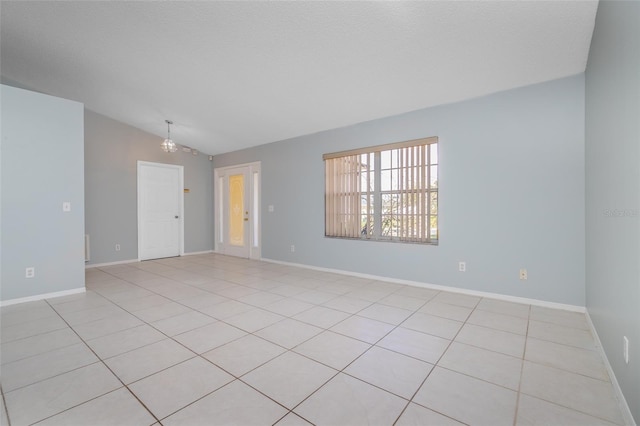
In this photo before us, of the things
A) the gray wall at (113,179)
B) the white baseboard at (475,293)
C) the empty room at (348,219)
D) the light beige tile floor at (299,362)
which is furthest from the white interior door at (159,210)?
the white baseboard at (475,293)

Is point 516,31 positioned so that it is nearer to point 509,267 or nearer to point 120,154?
point 509,267

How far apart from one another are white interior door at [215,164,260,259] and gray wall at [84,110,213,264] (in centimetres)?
124

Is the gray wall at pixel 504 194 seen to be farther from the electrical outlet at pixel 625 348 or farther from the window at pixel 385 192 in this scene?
the electrical outlet at pixel 625 348

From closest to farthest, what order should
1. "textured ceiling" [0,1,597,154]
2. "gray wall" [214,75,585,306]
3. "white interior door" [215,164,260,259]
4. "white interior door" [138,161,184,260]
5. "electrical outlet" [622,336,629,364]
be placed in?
"electrical outlet" [622,336,629,364] < "textured ceiling" [0,1,597,154] < "gray wall" [214,75,585,306] < "white interior door" [138,161,184,260] < "white interior door" [215,164,260,259]

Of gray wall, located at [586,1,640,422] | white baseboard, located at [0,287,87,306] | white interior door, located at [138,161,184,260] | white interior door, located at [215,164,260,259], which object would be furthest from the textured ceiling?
white baseboard, located at [0,287,87,306]

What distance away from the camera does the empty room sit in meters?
1.63

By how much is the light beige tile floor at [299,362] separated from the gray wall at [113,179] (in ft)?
8.05

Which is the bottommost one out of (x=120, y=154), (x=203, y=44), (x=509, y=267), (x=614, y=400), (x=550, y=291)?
(x=614, y=400)

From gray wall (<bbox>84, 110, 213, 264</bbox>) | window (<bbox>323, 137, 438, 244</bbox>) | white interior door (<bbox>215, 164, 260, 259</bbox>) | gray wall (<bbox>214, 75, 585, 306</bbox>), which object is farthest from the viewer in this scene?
white interior door (<bbox>215, 164, 260, 259</bbox>)

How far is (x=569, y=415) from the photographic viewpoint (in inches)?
58.3

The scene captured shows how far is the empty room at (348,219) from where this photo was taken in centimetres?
163

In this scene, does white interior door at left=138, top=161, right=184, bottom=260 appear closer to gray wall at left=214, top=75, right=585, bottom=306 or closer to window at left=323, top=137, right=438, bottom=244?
window at left=323, top=137, right=438, bottom=244

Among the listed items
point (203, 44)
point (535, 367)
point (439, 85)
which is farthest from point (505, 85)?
point (203, 44)

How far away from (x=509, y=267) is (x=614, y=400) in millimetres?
1854
